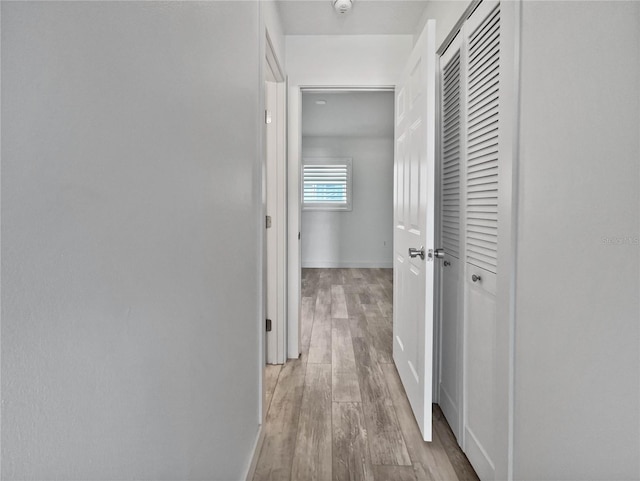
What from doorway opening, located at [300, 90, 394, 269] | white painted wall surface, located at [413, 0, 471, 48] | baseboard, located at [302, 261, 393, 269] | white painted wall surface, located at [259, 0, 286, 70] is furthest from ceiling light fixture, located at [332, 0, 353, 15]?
baseboard, located at [302, 261, 393, 269]

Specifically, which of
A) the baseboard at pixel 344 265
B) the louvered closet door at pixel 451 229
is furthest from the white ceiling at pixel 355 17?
the baseboard at pixel 344 265

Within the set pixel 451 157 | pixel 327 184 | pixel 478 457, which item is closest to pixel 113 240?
pixel 478 457

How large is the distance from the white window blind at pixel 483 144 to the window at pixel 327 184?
6.15 m

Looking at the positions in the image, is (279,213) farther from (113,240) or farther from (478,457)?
(113,240)

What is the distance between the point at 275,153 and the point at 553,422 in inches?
93.3

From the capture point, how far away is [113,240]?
0.64m

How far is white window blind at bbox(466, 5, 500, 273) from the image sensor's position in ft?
5.11

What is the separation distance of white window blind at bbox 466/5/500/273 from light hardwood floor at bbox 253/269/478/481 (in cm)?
92

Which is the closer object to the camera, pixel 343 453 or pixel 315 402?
pixel 343 453

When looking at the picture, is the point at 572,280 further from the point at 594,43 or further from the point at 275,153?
the point at 275,153

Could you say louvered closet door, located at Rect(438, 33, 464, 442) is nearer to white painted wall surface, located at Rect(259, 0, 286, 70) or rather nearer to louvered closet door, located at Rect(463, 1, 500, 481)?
louvered closet door, located at Rect(463, 1, 500, 481)

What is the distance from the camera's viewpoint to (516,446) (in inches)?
51.0

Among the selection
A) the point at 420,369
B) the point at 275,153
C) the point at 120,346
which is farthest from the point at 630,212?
the point at 275,153

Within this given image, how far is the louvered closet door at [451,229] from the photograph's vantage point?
199cm
